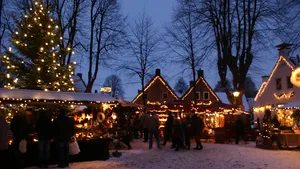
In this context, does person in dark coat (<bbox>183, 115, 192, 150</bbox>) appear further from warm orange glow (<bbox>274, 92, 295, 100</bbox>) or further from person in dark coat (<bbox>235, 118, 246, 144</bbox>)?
warm orange glow (<bbox>274, 92, 295, 100</bbox>)

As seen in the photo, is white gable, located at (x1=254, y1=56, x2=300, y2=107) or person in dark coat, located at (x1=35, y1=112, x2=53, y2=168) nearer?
person in dark coat, located at (x1=35, y1=112, x2=53, y2=168)

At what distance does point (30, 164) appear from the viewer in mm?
11539

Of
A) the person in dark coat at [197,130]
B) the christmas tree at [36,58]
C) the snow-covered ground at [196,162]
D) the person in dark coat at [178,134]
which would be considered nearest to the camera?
the snow-covered ground at [196,162]

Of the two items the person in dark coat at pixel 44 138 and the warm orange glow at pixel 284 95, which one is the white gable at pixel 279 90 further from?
the person in dark coat at pixel 44 138

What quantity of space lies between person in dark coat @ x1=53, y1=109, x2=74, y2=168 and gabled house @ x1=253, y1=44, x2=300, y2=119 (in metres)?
23.4

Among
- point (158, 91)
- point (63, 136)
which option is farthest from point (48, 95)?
point (158, 91)

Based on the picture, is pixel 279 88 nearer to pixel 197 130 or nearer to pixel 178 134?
pixel 197 130

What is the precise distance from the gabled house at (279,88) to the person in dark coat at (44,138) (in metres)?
23.8

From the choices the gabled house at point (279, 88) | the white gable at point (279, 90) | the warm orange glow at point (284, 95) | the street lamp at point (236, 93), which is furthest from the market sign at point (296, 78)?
the warm orange glow at point (284, 95)

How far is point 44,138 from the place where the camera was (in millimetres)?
11383

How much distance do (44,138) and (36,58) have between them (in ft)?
28.6

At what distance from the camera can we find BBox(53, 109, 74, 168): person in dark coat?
11391 millimetres

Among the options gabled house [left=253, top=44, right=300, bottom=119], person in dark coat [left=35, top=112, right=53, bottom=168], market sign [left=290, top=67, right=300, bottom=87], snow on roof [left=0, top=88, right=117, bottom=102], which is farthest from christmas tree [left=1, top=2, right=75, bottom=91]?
gabled house [left=253, top=44, right=300, bottom=119]

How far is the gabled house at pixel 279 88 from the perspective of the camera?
3212 centimetres
